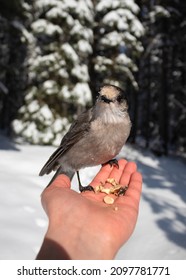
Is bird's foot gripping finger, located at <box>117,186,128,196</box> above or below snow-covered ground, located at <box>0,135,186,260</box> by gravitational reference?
above

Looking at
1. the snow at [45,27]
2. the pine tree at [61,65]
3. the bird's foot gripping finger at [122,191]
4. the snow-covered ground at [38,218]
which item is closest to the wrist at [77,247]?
the bird's foot gripping finger at [122,191]

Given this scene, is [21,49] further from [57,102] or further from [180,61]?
[57,102]

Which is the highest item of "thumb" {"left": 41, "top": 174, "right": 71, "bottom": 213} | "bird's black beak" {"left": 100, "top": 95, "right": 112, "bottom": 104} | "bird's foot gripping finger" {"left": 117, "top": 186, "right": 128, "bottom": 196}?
"bird's black beak" {"left": 100, "top": 95, "right": 112, "bottom": 104}

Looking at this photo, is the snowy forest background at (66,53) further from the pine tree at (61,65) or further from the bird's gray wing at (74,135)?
the bird's gray wing at (74,135)

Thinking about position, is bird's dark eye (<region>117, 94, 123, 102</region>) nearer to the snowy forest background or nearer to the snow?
the snowy forest background

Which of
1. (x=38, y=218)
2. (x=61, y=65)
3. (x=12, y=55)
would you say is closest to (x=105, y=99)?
(x=38, y=218)

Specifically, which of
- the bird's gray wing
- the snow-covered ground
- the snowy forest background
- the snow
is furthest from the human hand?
the snow

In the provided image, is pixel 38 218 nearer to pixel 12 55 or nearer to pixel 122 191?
pixel 122 191
